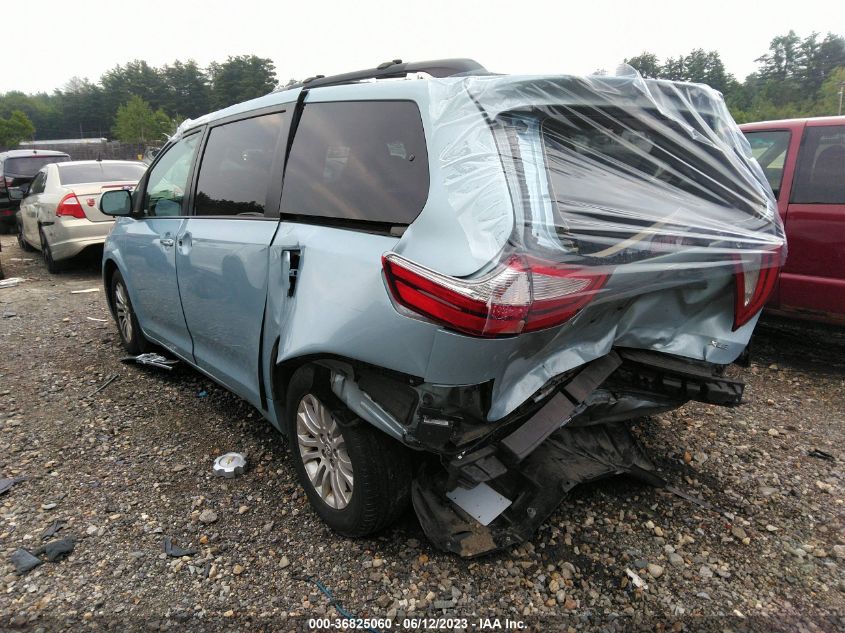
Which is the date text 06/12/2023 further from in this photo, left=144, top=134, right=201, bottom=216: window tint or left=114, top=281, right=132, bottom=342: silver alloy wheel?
left=114, top=281, right=132, bottom=342: silver alloy wheel

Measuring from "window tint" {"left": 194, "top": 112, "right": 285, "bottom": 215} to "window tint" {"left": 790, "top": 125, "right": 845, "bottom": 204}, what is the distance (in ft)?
11.7

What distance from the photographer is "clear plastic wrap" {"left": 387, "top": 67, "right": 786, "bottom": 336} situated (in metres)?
1.63

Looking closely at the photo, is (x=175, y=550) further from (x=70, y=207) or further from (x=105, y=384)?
(x=70, y=207)

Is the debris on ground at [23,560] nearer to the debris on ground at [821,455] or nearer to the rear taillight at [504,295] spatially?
the rear taillight at [504,295]

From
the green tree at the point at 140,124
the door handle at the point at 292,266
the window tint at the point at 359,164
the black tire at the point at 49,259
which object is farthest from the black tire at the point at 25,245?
the green tree at the point at 140,124

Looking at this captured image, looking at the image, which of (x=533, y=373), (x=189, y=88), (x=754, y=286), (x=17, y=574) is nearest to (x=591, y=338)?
(x=533, y=373)

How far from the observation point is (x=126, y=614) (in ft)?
6.54

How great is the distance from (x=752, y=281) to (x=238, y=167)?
236cm

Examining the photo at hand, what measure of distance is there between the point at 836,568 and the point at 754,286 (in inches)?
43.2

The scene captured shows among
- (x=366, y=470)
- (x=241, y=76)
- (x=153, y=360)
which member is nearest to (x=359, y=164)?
(x=366, y=470)

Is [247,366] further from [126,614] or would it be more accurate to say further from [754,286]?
[754,286]

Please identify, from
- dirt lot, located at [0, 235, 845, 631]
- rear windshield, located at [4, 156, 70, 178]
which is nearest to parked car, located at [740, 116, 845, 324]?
dirt lot, located at [0, 235, 845, 631]

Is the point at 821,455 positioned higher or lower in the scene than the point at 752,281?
lower

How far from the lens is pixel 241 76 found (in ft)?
236
